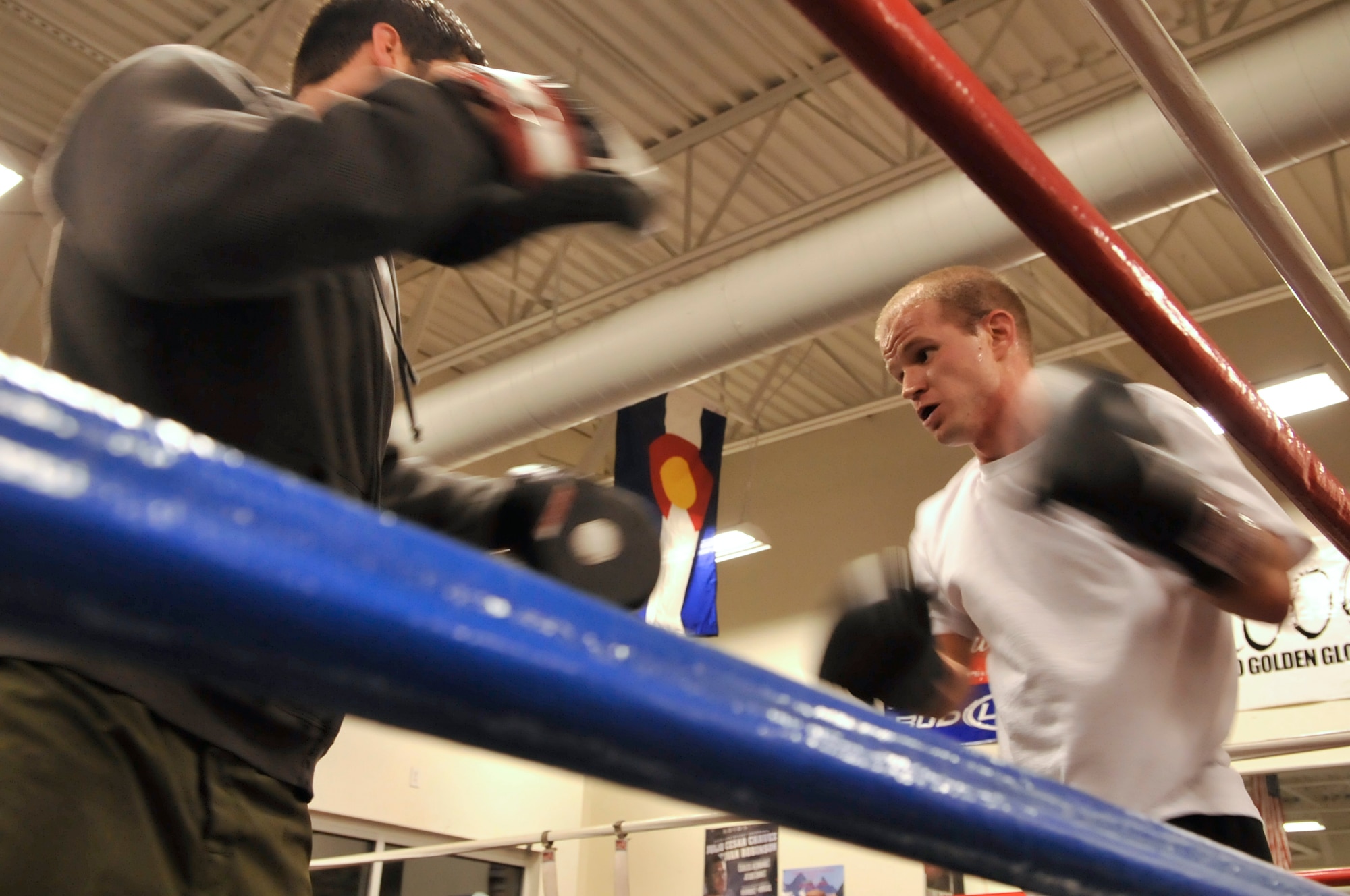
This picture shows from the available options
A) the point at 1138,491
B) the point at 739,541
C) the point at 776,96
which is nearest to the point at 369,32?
the point at 1138,491

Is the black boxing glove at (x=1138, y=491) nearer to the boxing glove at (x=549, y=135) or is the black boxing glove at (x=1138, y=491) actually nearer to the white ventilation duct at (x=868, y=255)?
the boxing glove at (x=549, y=135)

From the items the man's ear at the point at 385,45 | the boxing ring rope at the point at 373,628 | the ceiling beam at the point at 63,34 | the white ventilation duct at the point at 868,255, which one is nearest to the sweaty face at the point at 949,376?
the man's ear at the point at 385,45

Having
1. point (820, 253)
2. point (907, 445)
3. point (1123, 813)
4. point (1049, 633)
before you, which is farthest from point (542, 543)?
point (907, 445)

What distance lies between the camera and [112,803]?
1.89ft

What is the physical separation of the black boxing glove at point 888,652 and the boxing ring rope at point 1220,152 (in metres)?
0.51

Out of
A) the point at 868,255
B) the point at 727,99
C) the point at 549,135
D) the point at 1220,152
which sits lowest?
the point at 549,135

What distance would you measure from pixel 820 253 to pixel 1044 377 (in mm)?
3178

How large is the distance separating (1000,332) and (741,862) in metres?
6.22

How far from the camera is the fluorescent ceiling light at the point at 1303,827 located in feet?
20.5

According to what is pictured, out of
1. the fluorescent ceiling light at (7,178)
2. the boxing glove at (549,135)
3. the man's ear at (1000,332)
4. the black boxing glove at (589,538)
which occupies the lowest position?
the black boxing glove at (589,538)

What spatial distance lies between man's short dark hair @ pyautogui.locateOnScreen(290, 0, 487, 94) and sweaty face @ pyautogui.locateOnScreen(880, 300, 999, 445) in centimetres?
72

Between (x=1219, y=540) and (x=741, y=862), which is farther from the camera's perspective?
(x=741, y=862)

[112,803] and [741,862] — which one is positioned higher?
[741,862]

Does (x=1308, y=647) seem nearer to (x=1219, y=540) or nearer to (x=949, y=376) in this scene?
(x=949, y=376)
